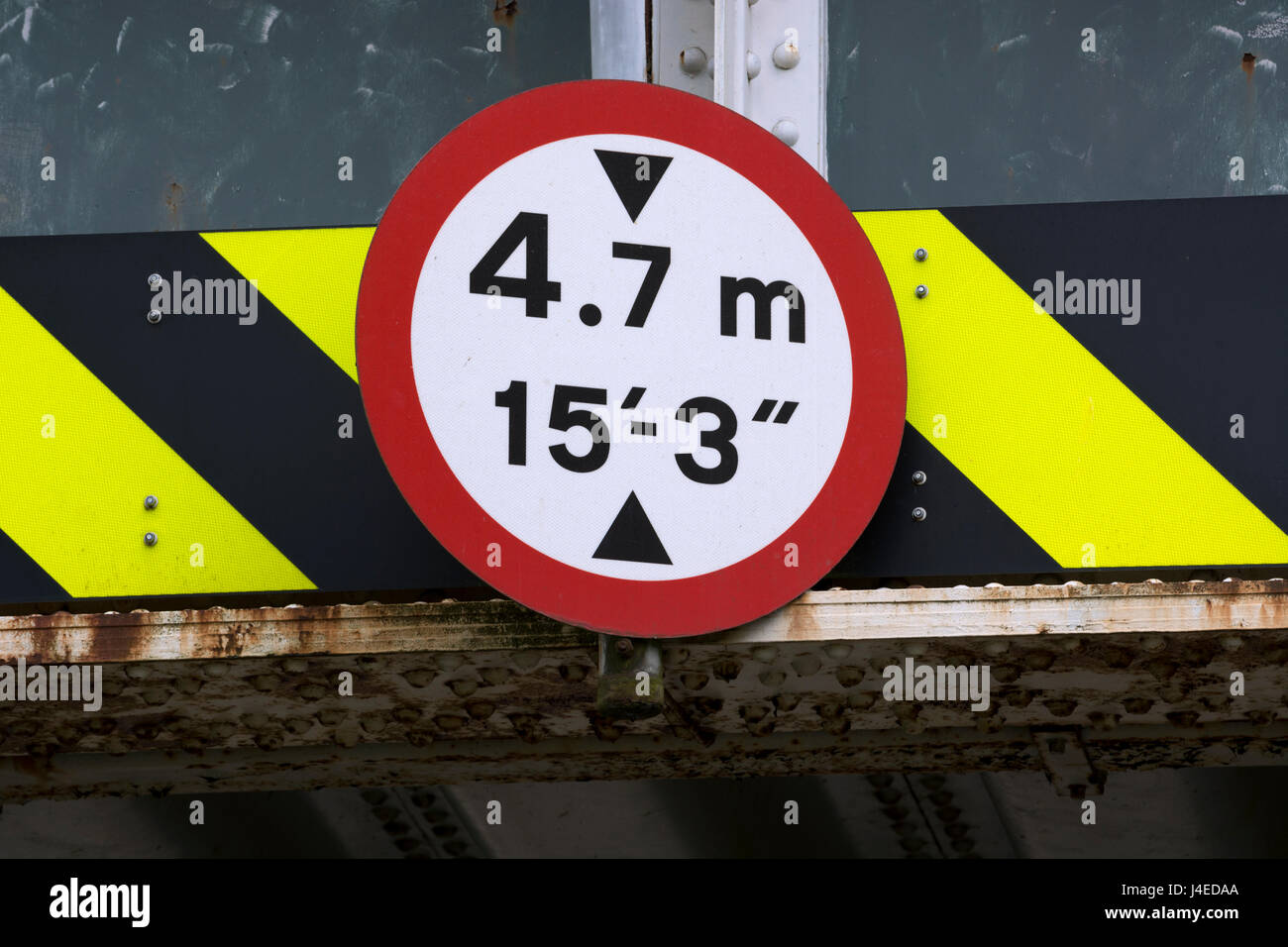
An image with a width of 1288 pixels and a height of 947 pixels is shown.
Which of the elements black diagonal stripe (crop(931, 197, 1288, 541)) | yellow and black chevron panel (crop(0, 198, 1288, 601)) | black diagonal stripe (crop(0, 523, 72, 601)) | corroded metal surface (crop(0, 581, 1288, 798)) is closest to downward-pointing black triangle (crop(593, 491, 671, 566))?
corroded metal surface (crop(0, 581, 1288, 798))

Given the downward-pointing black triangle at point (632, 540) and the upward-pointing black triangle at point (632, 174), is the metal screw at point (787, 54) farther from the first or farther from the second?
the downward-pointing black triangle at point (632, 540)

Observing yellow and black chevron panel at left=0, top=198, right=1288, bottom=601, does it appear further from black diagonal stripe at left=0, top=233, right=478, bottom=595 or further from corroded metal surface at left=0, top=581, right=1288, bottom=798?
corroded metal surface at left=0, top=581, right=1288, bottom=798

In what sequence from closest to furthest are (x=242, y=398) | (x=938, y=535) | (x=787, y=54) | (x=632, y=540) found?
(x=632, y=540), (x=938, y=535), (x=242, y=398), (x=787, y=54)

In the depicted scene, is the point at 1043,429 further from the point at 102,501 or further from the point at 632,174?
the point at 102,501

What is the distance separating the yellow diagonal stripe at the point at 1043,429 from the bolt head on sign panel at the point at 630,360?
0.14 meters

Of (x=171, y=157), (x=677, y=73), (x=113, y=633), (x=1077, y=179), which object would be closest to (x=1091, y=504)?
(x=677, y=73)

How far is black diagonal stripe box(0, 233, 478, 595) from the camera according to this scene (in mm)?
3291

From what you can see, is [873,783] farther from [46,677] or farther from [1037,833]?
[46,677]

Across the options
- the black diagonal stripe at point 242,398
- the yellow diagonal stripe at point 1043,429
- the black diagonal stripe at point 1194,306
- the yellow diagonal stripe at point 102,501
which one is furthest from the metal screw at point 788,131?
the yellow diagonal stripe at point 102,501

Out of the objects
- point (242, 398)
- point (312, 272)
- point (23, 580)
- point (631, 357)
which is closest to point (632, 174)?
point (631, 357)

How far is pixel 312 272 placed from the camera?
11.2ft
